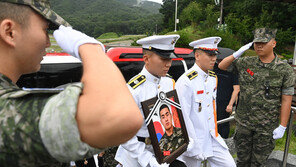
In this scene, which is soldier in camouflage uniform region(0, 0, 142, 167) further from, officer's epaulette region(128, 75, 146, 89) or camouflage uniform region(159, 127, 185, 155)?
officer's epaulette region(128, 75, 146, 89)

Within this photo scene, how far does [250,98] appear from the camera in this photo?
3391 millimetres

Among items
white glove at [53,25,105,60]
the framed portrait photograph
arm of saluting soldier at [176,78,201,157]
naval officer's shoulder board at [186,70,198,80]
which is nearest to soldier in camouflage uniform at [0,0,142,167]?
white glove at [53,25,105,60]

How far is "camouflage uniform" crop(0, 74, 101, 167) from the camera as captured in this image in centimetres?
59

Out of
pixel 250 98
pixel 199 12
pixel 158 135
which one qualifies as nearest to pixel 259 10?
pixel 199 12

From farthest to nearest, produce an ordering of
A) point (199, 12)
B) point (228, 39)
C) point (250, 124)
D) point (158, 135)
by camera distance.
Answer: point (199, 12) → point (228, 39) → point (250, 124) → point (158, 135)

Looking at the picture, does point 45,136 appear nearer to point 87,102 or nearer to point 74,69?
point 87,102

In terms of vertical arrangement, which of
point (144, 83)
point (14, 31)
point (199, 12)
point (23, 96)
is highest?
point (199, 12)

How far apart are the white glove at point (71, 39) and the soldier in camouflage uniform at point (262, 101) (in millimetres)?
3254

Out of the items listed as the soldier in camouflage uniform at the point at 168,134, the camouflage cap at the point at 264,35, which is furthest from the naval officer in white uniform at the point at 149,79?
the camouflage cap at the point at 264,35

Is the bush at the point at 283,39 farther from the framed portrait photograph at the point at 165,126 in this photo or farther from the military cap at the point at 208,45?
the framed portrait photograph at the point at 165,126

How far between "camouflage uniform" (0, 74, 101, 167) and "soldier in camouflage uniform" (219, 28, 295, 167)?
3.37m

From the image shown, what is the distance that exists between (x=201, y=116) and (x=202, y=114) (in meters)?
0.03

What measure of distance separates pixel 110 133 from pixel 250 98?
11.0 ft

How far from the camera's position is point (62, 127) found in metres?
0.58
